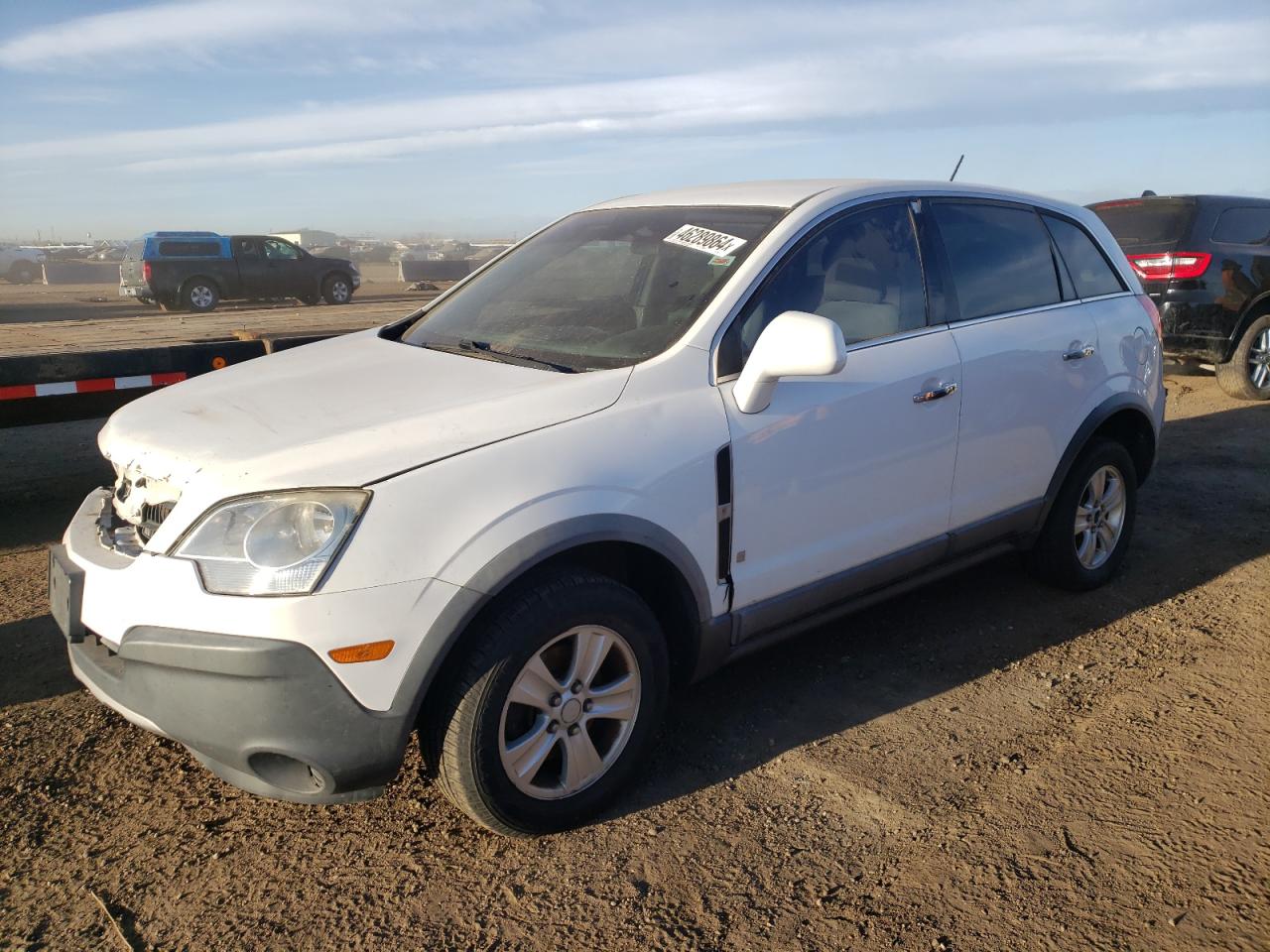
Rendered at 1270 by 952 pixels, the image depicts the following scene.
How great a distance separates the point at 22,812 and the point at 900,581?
9.59 ft

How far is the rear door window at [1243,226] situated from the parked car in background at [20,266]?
133 ft

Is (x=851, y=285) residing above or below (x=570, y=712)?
above

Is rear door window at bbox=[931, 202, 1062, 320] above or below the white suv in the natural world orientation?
above

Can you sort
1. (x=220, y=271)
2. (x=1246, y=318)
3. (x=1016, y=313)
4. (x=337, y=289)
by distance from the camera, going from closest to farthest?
(x=1016, y=313) < (x=1246, y=318) < (x=220, y=271) < (x=337, y=289)

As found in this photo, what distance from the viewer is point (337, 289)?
22.3 meters

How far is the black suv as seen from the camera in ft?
29.2

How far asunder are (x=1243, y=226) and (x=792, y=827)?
8.62 m

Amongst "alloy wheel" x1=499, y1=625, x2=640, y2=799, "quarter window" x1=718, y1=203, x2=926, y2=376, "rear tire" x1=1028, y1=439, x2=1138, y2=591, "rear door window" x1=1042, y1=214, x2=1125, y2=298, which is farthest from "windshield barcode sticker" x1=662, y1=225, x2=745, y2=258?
"rear tire" x1=1028, y1=439, x2=1138, y2=591

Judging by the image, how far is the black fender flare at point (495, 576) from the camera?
2.46 meters

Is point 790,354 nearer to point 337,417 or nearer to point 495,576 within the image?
point 495,576

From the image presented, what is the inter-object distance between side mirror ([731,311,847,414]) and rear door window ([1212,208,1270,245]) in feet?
25.3

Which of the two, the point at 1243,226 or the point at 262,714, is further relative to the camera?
the point at 1243,226

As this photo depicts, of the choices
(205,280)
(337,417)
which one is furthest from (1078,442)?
(205,280)

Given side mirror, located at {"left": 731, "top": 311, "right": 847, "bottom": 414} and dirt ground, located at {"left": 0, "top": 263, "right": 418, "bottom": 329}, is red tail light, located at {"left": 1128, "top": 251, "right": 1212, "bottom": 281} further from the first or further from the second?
dirt ground, located at {"left": 0, "top": 263, "right": 418, "bottom": 329}
